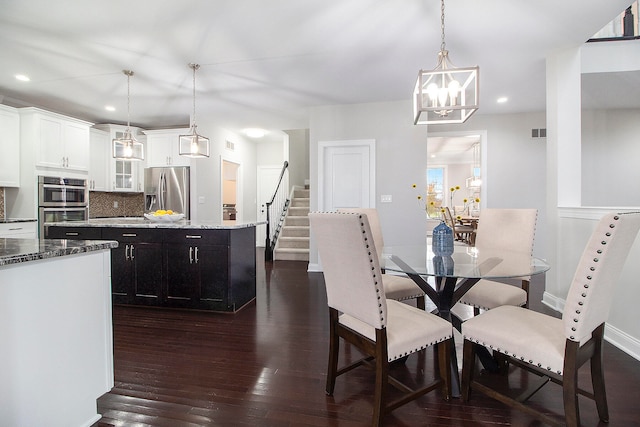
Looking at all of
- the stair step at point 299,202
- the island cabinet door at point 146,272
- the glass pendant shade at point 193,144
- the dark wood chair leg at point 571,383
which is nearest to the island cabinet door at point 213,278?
the island cabinet door at point 146,272

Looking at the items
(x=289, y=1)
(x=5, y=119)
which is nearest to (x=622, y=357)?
(x=289, y=1)

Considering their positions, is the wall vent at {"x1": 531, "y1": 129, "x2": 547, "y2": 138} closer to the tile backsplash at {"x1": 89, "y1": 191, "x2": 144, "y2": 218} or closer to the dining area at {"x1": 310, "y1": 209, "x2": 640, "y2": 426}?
the dining area at {"x1": 310, "y1": 209, "x2": 640, "y2": 426}

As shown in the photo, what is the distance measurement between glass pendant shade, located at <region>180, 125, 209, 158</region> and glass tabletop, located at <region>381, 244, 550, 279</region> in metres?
2.46

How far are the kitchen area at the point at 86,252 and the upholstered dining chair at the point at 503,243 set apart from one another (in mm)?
2235

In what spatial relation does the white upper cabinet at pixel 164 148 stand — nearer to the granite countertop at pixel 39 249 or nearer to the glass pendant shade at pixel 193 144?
the glass pendant shade at pixel 193 144

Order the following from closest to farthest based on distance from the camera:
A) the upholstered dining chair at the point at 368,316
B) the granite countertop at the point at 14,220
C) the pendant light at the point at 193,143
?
the upholstered dining chair at the point at 368,316
the pendant light at the point at 193,143
the granite countertop at the point at 14,220

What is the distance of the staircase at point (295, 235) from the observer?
622cm

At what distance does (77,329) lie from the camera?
146 cm

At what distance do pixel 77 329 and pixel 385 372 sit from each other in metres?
1.47

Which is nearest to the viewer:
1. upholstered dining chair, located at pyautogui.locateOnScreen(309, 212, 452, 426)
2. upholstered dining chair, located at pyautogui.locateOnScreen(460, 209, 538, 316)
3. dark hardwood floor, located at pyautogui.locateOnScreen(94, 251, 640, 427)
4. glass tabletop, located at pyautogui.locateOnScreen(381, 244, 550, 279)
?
A: upholstered dining chair, located at pyautogui.locateOnScreen(309, 212, 452, 426)

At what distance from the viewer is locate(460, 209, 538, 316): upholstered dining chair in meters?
2.12

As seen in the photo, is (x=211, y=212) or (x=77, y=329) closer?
(x=77, y=329)

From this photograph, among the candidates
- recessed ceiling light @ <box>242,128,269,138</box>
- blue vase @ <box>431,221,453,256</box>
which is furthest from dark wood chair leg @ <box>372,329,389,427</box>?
recessed ceiling light @ <box>242,128,269,138</box>

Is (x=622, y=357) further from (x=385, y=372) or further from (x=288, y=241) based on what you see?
(x=288, y=241)
